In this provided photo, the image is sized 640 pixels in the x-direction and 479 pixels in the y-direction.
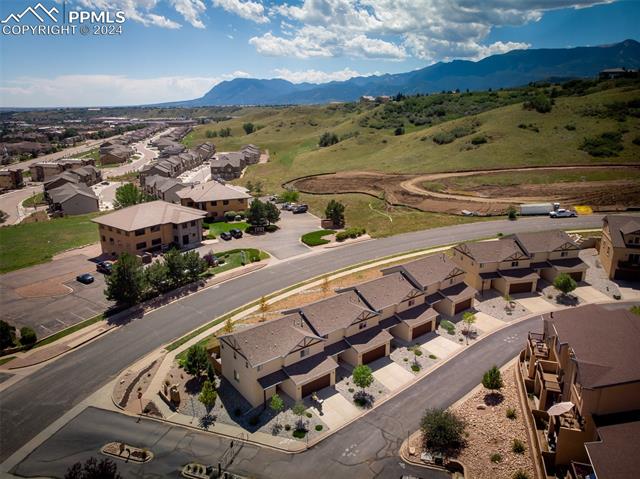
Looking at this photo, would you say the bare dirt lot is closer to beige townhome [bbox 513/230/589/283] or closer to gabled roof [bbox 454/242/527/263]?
beige townhome [bbox 513/230/589/283]

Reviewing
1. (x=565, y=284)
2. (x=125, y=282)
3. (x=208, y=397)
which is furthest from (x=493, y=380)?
(x=125, y=282)

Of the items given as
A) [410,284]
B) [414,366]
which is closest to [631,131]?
[410,284]

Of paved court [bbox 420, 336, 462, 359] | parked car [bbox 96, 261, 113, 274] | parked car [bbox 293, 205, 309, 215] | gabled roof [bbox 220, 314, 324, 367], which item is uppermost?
parked car [bbox 293, 205, 309, 215]

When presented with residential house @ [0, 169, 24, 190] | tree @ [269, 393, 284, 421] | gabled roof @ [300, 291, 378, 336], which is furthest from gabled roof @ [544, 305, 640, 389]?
residential house @ [0, 169, 24, 190]

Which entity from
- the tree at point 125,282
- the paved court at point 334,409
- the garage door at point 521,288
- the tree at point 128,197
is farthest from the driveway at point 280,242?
the paved court at point 334,409

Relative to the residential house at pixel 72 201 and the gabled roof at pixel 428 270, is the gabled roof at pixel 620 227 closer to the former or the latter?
the gabled roof at pixel 428 270

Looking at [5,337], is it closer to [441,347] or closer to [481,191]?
[441,347]
